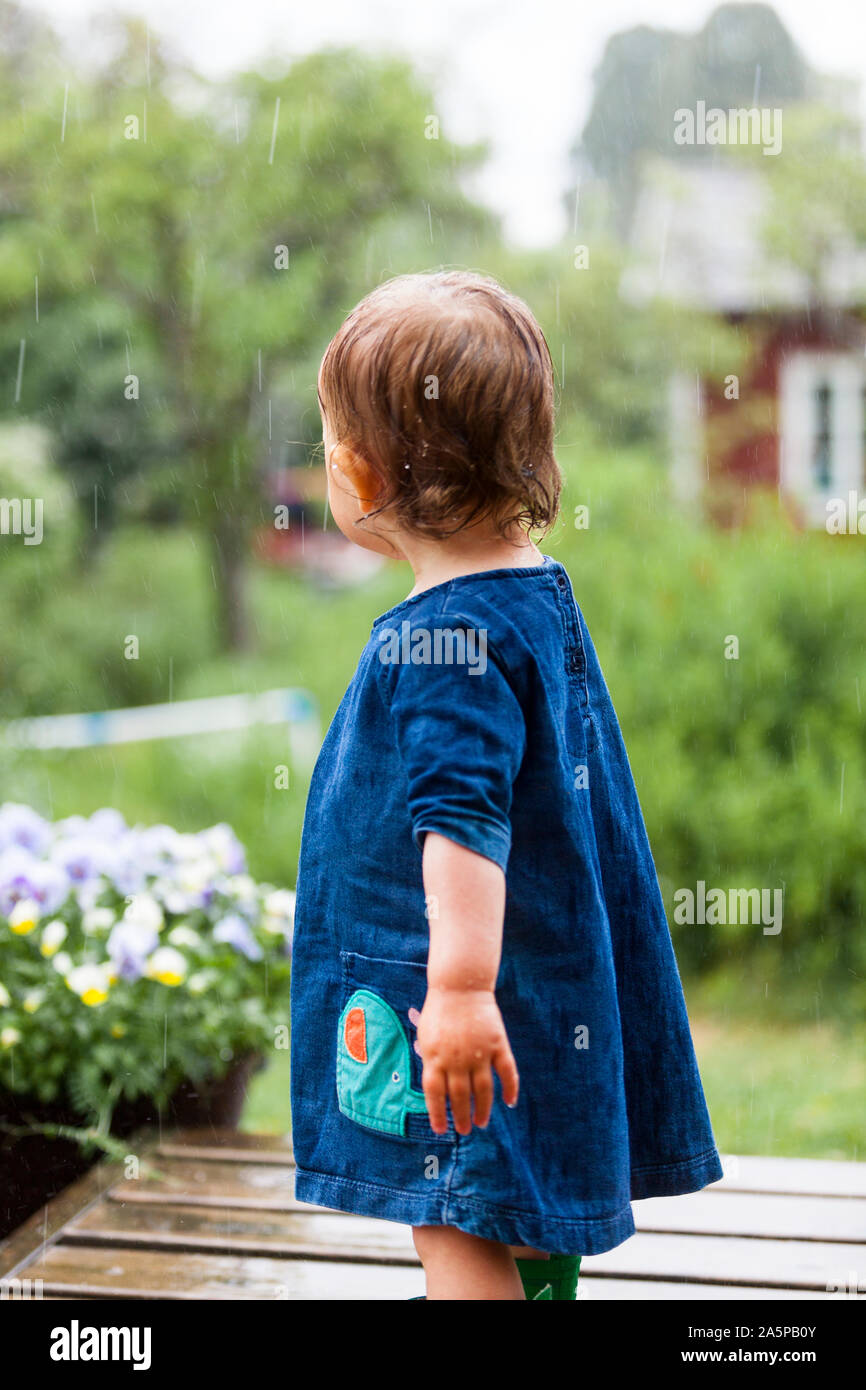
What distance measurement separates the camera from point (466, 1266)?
4.96ft

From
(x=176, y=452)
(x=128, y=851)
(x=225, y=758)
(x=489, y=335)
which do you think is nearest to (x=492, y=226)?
(x=176, y=452)

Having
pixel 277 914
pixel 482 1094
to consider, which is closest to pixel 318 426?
pixel 277 914

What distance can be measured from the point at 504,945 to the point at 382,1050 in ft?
0.62

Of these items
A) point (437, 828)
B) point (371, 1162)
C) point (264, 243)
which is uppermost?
point (264, 243)

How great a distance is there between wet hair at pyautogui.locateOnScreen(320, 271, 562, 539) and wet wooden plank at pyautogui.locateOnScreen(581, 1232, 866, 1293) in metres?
1.22

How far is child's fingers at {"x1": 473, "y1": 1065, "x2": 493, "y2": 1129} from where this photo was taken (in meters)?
1.36

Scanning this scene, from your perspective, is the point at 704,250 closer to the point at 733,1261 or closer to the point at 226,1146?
the point at 226,1146

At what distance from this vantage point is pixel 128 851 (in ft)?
9.59

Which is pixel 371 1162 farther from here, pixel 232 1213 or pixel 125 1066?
pixel 125 1066

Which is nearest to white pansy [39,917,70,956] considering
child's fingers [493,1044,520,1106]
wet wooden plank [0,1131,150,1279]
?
wet wooden plank [0,1131,150,1279]

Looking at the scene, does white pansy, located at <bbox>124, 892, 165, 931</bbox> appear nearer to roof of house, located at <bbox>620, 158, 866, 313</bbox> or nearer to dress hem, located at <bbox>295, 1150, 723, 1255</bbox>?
dress hem, located at <bbox>295, 1150, 723, 1255</bbox>
